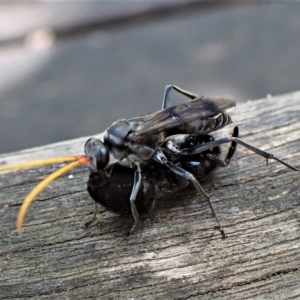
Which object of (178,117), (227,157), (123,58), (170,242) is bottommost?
(123,58)

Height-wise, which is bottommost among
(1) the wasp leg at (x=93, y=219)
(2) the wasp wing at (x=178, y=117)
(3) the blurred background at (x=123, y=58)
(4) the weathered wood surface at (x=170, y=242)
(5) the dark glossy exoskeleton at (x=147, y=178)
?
(3) the blurred background at (x=123, y=58)

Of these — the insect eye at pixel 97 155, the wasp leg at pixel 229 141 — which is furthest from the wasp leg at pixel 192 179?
the insect eye at pixel 97 155

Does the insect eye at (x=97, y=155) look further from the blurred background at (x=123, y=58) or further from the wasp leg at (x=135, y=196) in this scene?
the blurred background at (x=123, y=58)

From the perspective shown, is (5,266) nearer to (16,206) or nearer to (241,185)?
(16,206)

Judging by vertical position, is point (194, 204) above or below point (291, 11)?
above

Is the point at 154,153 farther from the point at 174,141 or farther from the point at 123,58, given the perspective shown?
the point at 123,58

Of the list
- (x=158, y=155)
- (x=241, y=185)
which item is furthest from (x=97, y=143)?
(x=241, y=185)

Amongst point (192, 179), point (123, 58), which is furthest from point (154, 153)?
point (123, 58)
